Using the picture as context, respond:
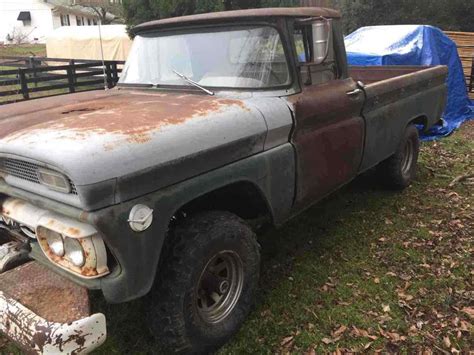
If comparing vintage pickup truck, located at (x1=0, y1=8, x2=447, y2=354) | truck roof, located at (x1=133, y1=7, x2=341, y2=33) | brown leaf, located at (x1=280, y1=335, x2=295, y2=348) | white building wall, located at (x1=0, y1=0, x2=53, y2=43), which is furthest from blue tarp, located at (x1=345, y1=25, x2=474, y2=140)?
white building wall, located at (x1=0, y1=0, x2=53, y2=43)

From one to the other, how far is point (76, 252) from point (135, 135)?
65cm

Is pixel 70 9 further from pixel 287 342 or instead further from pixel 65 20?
pixel 287 342

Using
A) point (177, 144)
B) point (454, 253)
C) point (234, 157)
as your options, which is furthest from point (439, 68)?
point (177, 144)

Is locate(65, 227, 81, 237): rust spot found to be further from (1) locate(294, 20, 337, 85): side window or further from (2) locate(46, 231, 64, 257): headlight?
(1) locate(294, 20, 337, 85): side window

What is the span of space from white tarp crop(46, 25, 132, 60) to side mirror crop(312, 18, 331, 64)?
63.0 ft

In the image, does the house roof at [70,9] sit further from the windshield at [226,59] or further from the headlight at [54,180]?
the headlight at [54,180]

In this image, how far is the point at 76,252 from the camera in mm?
2283

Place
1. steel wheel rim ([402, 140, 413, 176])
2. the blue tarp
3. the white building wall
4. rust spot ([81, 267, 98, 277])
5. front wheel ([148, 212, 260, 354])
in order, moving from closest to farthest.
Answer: rust spot ([81, 267, 98, 277])
front wheel ([148, 212, 260, 354])
steel wheel rim ([402, 140, 413, 176])
the blue tarp
the white building wall

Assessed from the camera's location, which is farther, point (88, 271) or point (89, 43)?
point (89, 43)

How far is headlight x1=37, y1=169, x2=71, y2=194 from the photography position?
7.20 ft

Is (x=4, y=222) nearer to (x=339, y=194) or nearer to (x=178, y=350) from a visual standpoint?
(x=178, y=350)

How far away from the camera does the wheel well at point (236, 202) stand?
292 centimetres

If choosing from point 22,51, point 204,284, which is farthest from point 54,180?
point 22,51

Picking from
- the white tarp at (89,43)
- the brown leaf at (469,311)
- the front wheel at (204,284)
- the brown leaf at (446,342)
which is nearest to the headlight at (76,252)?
the front wheel at (204,284)
